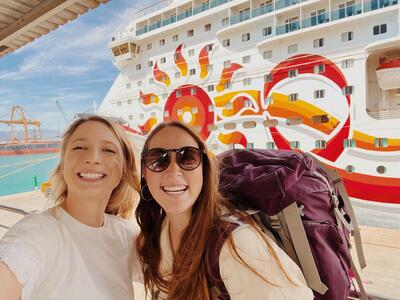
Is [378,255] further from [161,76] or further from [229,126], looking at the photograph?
[161,76]

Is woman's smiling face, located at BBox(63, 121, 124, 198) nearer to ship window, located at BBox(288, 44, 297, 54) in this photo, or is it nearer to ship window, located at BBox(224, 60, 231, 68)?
ship window, located at BBox(288, 44, 297, 54)

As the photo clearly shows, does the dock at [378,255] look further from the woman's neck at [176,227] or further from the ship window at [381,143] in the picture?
the ship window at [381,143]

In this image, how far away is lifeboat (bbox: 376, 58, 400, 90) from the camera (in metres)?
4.30

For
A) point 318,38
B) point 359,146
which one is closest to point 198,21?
point 318,38

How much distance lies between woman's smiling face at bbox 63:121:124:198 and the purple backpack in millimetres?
224

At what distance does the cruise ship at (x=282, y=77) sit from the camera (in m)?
5.09

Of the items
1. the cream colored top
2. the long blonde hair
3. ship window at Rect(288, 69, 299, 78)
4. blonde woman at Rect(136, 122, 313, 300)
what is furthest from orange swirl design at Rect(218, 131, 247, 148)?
the cream colored top

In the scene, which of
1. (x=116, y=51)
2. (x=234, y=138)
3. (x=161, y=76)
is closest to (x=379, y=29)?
(x=234, y=138)

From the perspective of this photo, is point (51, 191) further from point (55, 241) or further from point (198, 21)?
point (198, 21)

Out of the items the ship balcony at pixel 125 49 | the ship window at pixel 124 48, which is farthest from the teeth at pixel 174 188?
the ship window at pixel 124 48

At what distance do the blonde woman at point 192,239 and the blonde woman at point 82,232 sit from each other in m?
0.05

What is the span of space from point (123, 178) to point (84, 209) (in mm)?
132

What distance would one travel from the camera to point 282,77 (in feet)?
20.1

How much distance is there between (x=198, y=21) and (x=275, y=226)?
7336 millimetres
